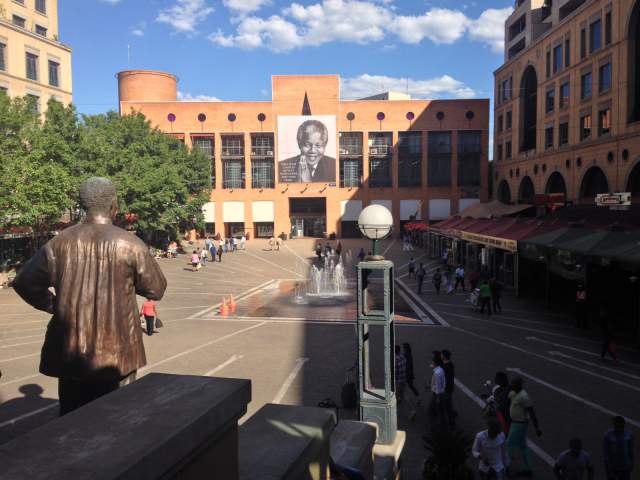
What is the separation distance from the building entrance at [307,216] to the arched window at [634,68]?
35.1m

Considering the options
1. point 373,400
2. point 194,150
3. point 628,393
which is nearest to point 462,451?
point 373,400

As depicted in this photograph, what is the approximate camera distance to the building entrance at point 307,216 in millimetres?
61219

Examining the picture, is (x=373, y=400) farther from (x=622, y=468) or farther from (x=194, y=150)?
(x=194, y=150)

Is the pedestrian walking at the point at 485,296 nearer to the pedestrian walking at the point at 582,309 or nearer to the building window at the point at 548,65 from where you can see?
the pedestrian walking at the point at 582,309

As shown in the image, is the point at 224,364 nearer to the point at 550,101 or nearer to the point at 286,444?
the point at 286,444

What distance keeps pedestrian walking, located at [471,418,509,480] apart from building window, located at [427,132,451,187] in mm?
53186

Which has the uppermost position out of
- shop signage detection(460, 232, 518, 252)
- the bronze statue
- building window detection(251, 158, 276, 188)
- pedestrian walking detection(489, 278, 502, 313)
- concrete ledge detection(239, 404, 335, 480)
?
building window detection(251, 158, 276, 188)

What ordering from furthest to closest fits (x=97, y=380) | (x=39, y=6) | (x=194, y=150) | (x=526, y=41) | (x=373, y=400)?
(x=526, y=41) → (x=194, y=150) → (x=39, y=6) → (x=373, y=400) → (x=97, y=380)

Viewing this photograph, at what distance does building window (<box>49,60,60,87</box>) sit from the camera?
142 feet

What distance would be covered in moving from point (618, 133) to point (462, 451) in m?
33.5

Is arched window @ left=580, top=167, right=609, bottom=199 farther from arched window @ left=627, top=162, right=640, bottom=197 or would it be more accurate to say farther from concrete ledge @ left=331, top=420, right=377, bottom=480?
concrete ledge @ left=331, top=420, right=377, bottom=480

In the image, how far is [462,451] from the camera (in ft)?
21.6

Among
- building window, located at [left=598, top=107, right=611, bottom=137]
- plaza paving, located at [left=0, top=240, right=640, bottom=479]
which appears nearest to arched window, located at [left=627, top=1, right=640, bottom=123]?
building window, located at [left=598, top=107, right=611, bottom=137]

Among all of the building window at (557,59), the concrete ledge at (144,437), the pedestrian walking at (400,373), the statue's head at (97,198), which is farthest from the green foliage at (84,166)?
the building window at (557,59)
